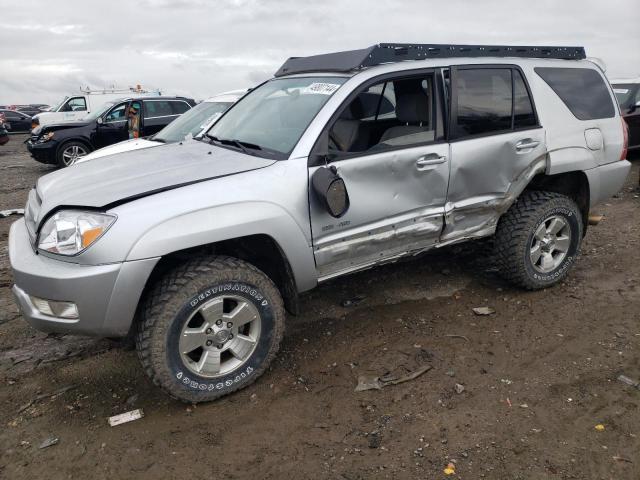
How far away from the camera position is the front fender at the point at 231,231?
103 inches

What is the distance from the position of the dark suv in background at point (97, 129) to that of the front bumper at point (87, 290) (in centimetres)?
926

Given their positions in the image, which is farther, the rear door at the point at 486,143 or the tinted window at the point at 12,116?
the tinted window at the point at 12,116

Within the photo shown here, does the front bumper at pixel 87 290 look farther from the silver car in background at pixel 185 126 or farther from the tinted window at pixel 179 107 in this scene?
the tinted window at pixel 179 107

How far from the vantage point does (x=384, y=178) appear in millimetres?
3293

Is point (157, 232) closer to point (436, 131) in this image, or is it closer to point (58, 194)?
point (58, 194)

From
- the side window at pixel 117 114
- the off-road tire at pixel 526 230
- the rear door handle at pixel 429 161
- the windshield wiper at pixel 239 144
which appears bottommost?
the off-road tire at pixel 526 230

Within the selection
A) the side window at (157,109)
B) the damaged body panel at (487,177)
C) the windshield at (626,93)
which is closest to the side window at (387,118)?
the damaged body panel at (487,177)

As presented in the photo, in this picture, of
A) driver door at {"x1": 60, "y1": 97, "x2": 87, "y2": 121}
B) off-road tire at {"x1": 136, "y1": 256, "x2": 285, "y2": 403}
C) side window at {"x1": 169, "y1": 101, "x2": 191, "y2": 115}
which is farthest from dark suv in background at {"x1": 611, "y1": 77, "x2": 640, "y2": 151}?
driver door at {"x1": 60, "y1": 97, "x2": 87, "y2": 121}

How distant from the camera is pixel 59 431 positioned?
9.25 ft

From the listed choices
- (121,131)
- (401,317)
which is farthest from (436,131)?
(121,131)

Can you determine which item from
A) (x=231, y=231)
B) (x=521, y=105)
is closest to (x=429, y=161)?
(x=521, y=105)

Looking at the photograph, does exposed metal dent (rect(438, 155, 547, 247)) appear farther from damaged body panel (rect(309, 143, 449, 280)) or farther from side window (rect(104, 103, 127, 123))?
side window (rect(104, 103, 127, 123))

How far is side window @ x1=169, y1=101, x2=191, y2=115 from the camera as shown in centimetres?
1212

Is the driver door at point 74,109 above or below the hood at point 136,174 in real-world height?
above
